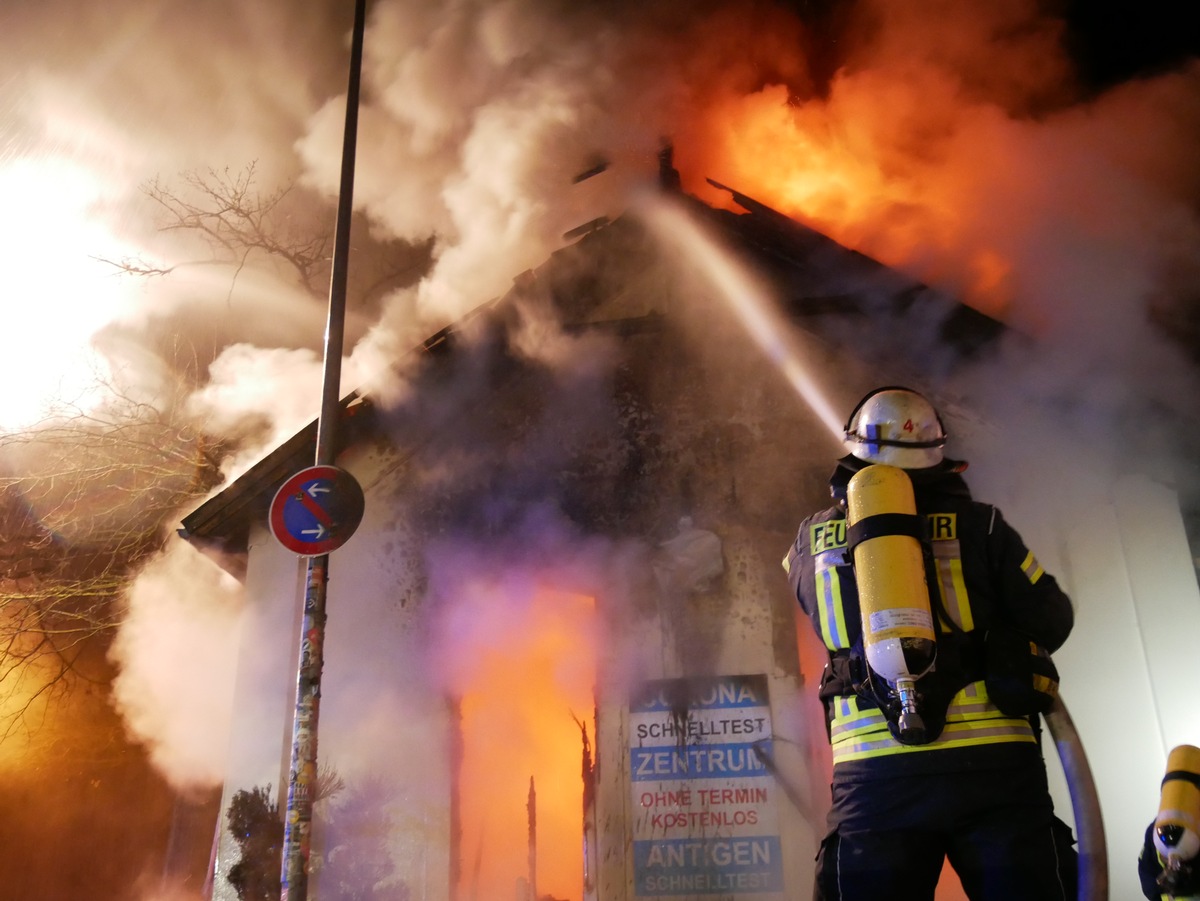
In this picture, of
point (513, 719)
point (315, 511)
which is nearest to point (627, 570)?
point (513, 719)

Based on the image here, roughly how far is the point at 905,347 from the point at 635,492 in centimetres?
257

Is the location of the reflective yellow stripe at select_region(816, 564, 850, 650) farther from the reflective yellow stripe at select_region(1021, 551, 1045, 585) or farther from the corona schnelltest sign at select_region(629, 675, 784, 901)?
the corona schnelltest sign at select_region(629, 675, 784, 901)

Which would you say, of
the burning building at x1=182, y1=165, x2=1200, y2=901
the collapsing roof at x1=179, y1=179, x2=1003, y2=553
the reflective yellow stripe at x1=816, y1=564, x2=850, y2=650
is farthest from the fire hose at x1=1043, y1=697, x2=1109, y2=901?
the collapsing roof at x1=179, y1=179, x2=1003, y2=553

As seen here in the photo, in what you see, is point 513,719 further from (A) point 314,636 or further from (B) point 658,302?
(B) point 658,302

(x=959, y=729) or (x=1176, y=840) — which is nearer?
(x=959, y=729)

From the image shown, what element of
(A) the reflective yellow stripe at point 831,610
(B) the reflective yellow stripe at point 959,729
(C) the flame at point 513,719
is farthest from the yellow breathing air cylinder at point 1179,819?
(C) the flame at point 513,719

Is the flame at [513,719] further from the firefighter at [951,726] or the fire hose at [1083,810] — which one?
the fire hose at [1083,810]

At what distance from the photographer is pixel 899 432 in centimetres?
333

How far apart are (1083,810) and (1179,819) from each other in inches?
28.2

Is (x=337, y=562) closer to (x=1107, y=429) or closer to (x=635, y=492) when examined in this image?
(x=635, y=492)

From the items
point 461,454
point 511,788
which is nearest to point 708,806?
point 511,788

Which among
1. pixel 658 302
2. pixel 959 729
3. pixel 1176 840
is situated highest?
pixel 658 302

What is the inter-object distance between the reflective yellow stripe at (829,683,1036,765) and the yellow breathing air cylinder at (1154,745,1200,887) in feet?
2.98

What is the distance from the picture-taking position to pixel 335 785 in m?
7.65
